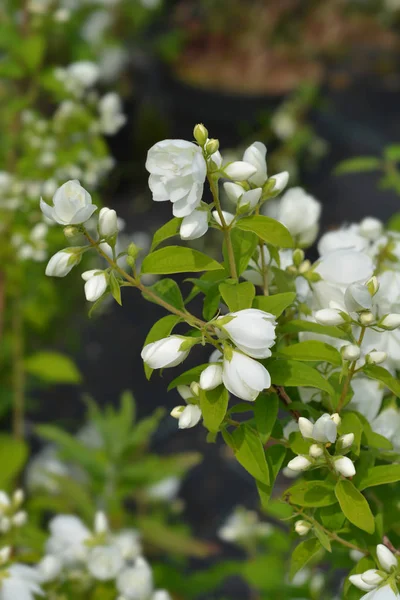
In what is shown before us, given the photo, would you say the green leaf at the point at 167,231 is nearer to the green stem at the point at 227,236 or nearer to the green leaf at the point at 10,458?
the green stem at the point at 227,236

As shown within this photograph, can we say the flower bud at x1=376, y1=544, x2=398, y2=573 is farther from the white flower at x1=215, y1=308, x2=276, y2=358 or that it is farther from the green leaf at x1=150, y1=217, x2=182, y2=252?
the green leaf at x1=150, y1=217, x2=182, y2=252

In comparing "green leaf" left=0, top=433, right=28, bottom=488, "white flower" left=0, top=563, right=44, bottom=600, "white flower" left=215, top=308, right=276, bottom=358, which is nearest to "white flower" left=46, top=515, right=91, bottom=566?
"white flower" left=0, top=563, right=44, bottom=600

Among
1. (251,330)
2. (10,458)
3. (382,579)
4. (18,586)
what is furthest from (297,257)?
(10,458)

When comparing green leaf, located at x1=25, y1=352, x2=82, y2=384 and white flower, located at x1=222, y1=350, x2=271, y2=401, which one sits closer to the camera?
white flower, located at x1=222, y1=350, x2=271, y2=401

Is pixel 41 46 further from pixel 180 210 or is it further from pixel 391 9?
pixel 391 9

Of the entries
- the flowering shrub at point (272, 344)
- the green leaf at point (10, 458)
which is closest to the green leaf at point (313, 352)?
the flowering shrub at point (272, 344)

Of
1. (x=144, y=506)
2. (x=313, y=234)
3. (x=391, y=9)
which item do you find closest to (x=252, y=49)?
(x=391, y=9)

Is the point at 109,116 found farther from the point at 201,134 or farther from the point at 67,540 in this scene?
the point at 201,134

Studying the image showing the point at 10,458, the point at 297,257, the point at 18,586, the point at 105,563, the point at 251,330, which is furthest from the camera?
the point at 10,458
